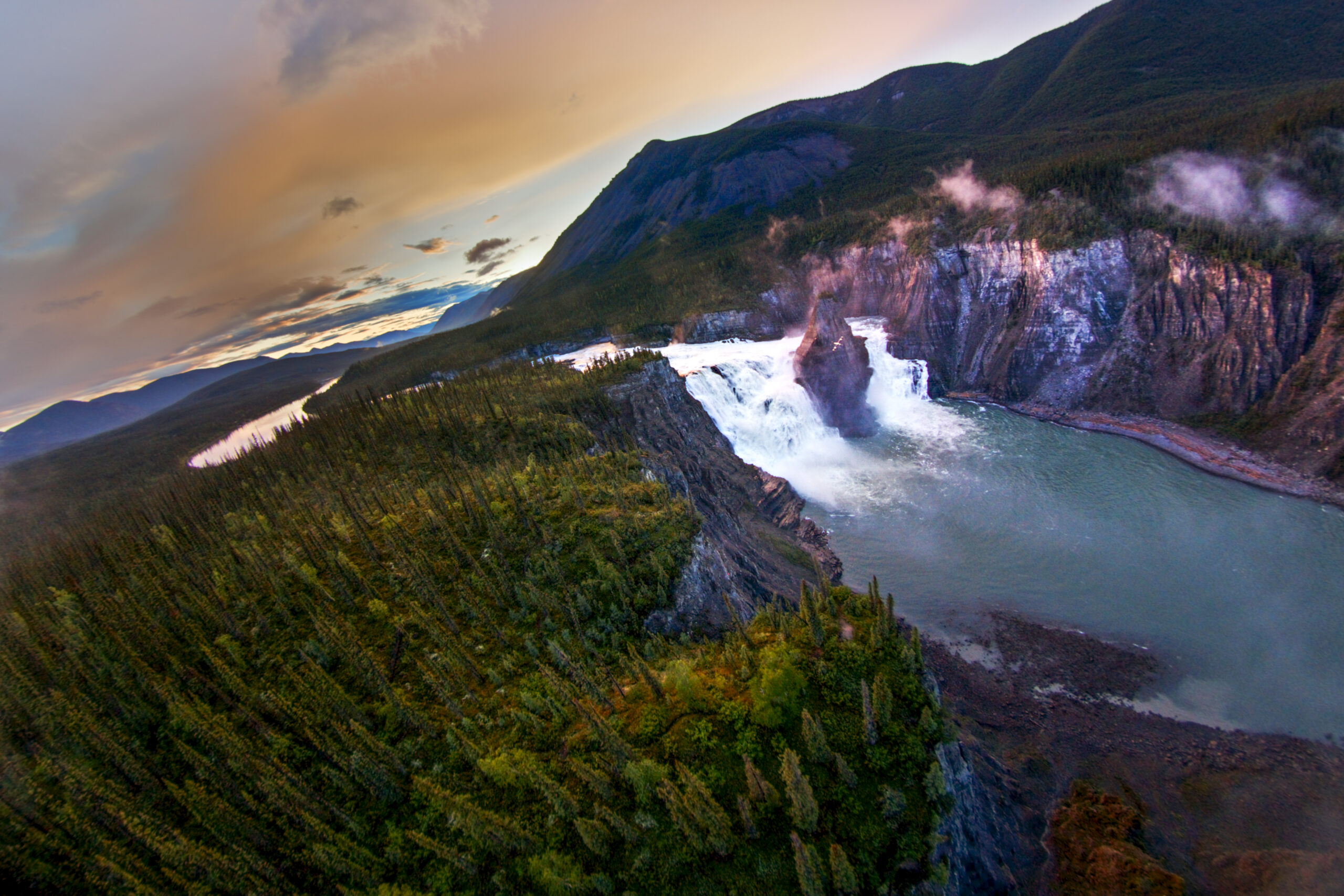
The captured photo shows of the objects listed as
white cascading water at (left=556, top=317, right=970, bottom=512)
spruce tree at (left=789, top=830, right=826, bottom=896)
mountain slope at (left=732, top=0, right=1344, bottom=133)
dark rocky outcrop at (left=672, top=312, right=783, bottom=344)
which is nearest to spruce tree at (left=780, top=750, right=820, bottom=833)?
spruce tree at (left=789, top=830, right=826, bottom=896)

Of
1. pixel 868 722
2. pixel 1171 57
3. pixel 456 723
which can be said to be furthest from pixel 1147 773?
pixel 1171 57

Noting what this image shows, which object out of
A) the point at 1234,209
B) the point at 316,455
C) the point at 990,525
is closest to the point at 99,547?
the point at 316,455

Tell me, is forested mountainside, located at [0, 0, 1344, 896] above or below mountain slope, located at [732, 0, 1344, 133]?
below

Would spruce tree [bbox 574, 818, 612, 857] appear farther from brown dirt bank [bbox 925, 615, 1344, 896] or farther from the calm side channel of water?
the calm side channel of water

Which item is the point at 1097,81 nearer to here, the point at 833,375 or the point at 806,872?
the point at 833,375

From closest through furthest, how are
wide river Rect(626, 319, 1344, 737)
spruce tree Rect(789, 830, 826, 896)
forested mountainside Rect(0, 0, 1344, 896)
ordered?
spruce tree Rect(789, 830, 826, 896), forested mountainside Rect(0, 0, 1344, 896), wide river Rect(626, 319, 1344, 737)

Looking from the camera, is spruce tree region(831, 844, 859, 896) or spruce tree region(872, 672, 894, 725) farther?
spruce tree region(872, 672, 894, 725)

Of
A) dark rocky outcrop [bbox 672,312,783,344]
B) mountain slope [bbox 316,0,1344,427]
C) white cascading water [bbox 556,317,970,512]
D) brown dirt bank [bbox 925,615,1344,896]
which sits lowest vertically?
brown dirt bank [bbox 925,615,1344,896]
